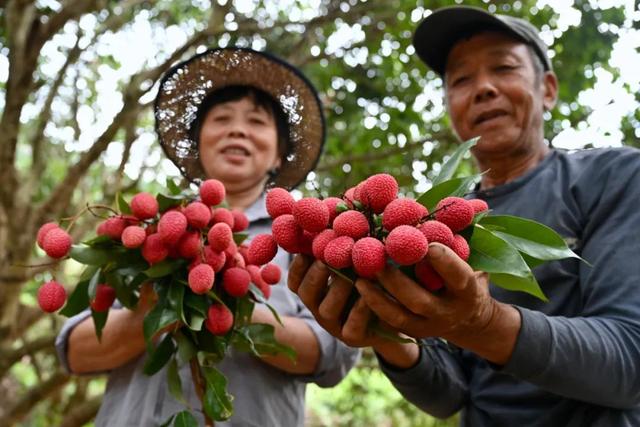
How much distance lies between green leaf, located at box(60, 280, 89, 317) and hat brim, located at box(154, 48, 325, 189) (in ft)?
1.87

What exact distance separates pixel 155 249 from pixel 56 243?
205 mm

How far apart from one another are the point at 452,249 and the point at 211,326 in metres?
0.57

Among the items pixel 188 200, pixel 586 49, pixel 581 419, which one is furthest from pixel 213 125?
pixel 586 49

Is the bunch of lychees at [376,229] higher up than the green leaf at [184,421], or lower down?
higher up

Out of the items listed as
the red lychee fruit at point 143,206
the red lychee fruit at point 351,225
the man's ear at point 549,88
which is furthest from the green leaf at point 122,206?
the man's ear at point 549,88

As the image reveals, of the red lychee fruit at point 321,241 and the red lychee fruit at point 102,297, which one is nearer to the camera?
the red lychee fruit at point 321,241

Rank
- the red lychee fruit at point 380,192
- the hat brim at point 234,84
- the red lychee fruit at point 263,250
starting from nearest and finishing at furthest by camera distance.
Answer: the red lychee fruit at point 380,192 < the red lychee fruit at point 263,250 < the hat brim at point 234,84

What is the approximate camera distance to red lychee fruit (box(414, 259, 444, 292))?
2.77 feet

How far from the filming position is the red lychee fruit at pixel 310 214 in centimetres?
88

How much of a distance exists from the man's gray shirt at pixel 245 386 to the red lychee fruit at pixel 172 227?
0.41m

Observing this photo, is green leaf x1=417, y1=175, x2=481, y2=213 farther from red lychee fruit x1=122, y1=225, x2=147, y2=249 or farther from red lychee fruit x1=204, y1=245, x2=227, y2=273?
red lychee fruit x1=122, y1=225, x2=147, y2=249

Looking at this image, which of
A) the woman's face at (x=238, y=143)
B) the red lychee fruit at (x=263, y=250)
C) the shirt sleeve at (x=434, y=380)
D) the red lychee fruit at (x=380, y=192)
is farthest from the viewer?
the woman's face at (x=238, y=143)

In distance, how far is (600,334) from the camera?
102cm

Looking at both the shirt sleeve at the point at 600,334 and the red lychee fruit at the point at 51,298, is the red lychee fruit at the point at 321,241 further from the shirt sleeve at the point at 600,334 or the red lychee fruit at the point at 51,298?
the red lychee fruit at the point at 51,298
